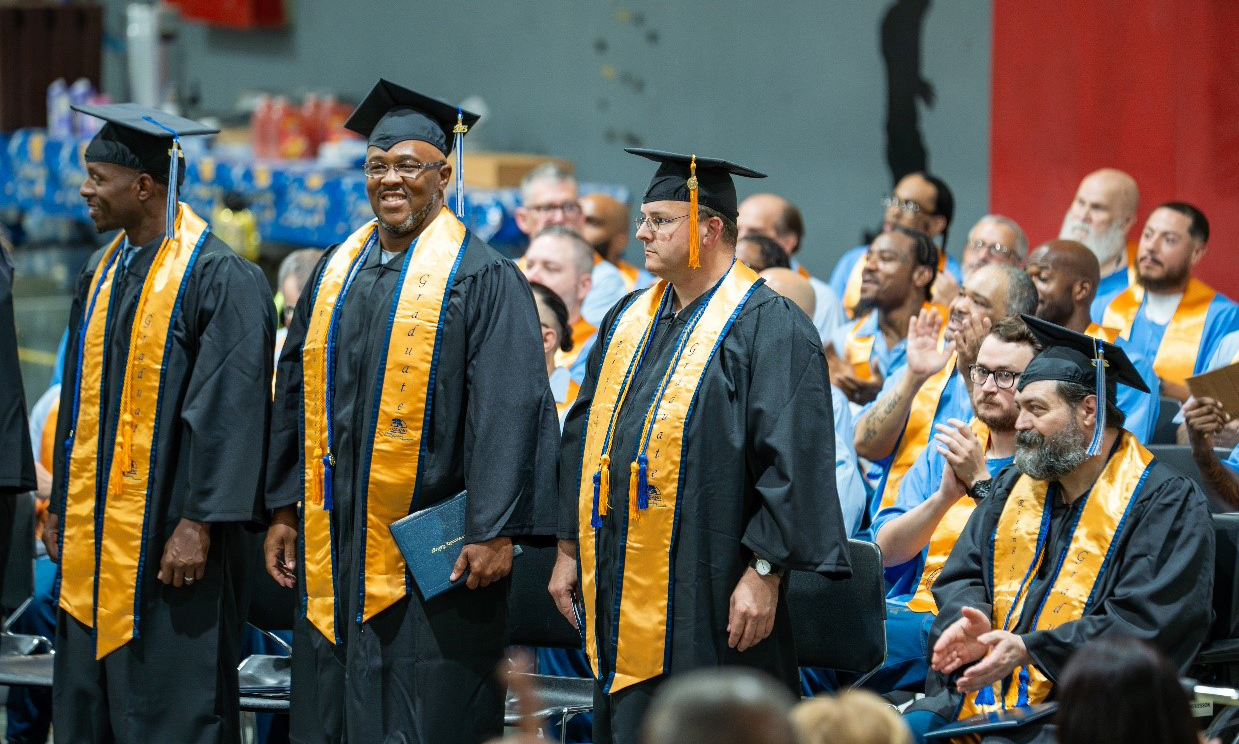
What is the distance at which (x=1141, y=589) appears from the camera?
3.79 metres

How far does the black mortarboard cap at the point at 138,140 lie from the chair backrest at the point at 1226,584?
2.81 metres

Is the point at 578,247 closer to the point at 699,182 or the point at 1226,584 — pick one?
the point at 699,182

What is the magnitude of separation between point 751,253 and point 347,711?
126 inches

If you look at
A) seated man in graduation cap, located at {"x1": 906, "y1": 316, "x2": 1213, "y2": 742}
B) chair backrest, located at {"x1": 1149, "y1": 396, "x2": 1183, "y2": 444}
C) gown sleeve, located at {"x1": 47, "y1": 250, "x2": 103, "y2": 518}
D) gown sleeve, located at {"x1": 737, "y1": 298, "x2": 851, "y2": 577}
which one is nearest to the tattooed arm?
chair backrest, located at {"x1": 1149, "y1": 396, "x2": 1183, "y2": 444}

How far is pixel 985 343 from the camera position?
4.79 metres

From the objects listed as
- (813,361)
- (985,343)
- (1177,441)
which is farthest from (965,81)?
(813,361)

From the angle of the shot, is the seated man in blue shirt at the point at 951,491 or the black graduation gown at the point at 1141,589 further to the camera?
the seated man in blue shirt at the point at 951,491

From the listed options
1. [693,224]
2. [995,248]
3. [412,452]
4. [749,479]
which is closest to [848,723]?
[749,479]

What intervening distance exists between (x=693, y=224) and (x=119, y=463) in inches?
64.9

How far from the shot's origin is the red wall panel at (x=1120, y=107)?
7715mm

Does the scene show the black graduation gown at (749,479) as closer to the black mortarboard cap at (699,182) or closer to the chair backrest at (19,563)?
the black mortarboard cap at (699,182)

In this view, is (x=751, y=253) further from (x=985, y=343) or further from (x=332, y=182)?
(x=332, y=182)

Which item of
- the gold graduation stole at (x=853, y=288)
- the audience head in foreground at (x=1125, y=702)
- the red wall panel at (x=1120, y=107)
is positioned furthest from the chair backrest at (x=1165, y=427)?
the audience head in foreground at (x=1125, y=702)

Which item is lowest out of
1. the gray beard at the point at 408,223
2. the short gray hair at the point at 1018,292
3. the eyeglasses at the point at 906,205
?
the short gray hair at the point at 1018,292
